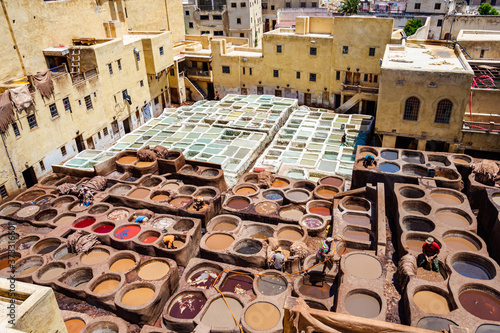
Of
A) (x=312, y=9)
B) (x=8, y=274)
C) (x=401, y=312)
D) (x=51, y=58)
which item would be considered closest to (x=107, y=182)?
(x=8, y=274)

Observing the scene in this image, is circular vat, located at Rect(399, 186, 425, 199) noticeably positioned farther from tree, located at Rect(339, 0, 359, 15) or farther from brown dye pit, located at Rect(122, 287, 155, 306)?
tree, located at Rect(339, 0, 359, 15)

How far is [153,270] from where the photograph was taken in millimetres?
18859

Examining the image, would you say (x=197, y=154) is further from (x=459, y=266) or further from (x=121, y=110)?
(x=459, y=266)

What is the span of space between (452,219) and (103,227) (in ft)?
64.0

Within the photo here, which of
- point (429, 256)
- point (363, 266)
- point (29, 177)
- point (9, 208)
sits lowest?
point (9, 208)

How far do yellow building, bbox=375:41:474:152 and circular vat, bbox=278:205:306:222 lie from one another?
968cm

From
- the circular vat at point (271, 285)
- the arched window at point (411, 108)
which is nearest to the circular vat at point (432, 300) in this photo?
the circular vat at point (271, 285)

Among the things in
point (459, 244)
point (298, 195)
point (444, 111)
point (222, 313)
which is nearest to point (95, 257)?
point (222, 313)

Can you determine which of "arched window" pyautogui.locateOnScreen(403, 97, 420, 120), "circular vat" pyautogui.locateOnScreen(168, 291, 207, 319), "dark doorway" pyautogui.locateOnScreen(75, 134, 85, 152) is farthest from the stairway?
"circular vat" pyautogui.locateOnScreen(168, 291, 207, 319)

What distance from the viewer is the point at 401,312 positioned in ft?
46.8

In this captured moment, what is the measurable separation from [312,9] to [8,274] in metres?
61.9

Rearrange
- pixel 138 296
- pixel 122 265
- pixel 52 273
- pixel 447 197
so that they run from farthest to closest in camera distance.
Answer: pixel 447 197 → pixel 122 265 → pixel 52 273 → pixel 138 296

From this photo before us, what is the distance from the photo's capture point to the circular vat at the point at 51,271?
1856cm

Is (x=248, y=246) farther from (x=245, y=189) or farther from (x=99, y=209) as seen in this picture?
(x=99, y=209)
